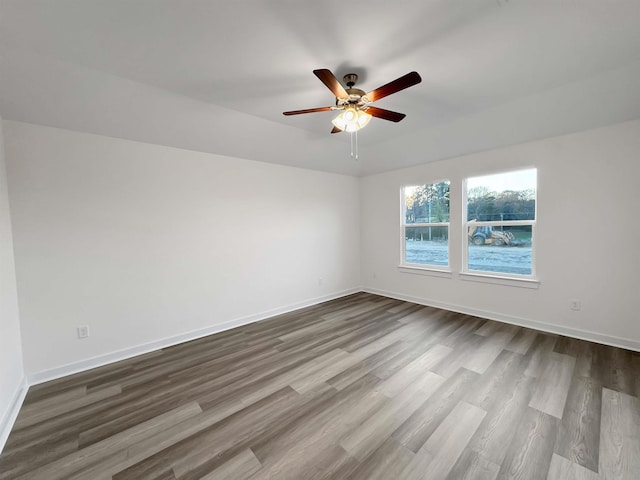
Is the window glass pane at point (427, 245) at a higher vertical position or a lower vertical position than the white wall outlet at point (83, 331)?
higher

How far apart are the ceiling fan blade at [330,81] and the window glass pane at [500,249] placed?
3.13 metres

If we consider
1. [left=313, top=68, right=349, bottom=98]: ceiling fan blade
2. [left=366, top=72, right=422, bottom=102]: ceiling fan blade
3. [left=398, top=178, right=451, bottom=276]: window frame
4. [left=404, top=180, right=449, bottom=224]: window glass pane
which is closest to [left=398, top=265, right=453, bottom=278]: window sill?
[left=398, top=178, right=451, bottom=276]: window frame

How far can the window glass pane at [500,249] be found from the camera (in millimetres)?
3541

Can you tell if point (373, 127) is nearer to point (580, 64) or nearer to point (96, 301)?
point (580, 64)

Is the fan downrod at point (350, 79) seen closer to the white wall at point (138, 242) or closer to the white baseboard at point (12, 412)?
the white wall at point (138, 242)

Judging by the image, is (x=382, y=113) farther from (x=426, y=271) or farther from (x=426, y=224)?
(x=426, y=271)

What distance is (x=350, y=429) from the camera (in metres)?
1.78

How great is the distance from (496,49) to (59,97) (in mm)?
3541

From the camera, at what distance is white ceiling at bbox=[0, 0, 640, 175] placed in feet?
5.17

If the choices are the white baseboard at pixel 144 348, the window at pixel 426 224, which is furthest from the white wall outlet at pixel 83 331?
the window at pixel 426 224

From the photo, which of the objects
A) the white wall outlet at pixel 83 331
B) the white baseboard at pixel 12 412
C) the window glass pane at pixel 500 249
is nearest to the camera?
the white baseboard at pixel 12 412

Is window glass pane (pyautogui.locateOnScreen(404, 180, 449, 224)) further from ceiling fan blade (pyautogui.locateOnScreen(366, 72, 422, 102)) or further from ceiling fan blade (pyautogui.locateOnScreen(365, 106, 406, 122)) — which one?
ceiling fan blade (pyautogui.locateOnScreen(366, 72, 422, 102))

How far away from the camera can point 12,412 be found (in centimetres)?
197

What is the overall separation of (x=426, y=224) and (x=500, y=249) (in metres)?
1.19
